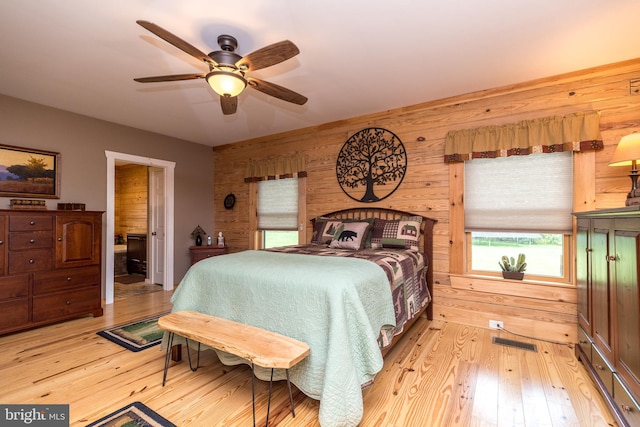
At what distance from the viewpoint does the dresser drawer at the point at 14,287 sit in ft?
9.14

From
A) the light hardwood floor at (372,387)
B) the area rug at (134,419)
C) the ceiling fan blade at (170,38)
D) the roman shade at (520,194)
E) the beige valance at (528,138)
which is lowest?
the light hardwood floor at (372,387)

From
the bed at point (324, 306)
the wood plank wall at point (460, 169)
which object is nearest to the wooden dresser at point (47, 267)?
the bed at point (324, 306)

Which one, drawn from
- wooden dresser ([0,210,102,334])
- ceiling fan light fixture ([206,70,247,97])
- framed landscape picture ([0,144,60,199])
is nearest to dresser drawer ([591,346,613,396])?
ceiling fan light fixture ([206,70,247,97])

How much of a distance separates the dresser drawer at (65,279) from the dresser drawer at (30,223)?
18.5 inches

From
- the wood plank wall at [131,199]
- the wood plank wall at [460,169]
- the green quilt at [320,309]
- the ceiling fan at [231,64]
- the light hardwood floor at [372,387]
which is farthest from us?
the wood plank wall at [131,199]

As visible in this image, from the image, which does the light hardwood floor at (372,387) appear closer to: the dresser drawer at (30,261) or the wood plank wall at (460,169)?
the wood plank wall at (460,169)

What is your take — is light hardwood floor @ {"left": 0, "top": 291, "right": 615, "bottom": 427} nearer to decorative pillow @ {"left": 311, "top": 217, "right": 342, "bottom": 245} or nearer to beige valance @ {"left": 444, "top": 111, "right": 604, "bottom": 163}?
decorative pillow @ {"left": 311, "top": 217, "right": 342, "bottom": 245}

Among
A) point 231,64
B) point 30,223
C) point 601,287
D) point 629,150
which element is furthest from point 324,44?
point 30,223

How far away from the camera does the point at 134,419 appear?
1.65 metres

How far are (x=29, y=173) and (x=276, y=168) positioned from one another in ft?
9.62

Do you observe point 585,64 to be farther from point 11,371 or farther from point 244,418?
point 11,371

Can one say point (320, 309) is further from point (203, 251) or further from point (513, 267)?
point (203, 251)

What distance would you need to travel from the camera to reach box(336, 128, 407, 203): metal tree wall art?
365cm

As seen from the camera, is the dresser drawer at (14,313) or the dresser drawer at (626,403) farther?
the dresser drawer at (14,313)
